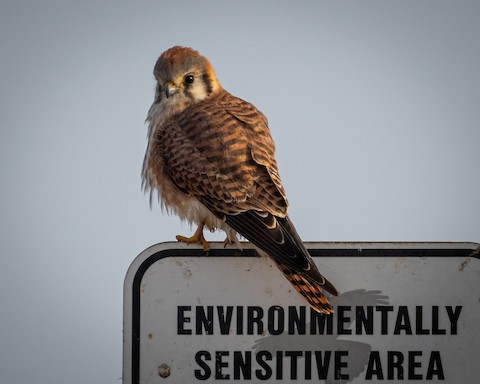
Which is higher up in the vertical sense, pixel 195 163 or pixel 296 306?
pixel 195 163

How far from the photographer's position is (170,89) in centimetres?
419

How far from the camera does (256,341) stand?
8.45 feet

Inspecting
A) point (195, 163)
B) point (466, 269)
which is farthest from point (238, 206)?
point (466, 269)

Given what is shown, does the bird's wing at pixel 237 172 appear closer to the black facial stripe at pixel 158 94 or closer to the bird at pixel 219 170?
the bird at pixel 219 170

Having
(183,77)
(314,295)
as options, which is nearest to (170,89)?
(183,77)

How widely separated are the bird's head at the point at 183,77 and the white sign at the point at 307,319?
171cm

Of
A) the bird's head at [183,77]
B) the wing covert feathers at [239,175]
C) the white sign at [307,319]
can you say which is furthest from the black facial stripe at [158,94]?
the white sign at [307,319]

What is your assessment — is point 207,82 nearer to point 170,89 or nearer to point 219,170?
point 170,89

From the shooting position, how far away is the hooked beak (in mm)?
4168

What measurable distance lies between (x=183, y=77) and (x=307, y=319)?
204cm

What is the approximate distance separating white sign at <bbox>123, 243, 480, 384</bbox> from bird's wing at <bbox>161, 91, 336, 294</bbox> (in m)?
0.14

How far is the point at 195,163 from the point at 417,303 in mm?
1207

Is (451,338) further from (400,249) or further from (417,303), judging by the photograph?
(400,249)

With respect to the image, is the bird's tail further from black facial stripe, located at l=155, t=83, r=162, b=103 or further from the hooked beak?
black facial stripe, located at l=155, t=83, r=162, b=103
